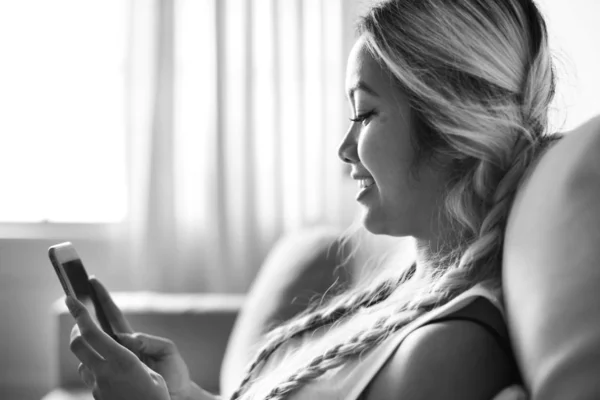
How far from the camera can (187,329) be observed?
6.49 feet

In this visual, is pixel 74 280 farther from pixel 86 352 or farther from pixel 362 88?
pixel 362 88

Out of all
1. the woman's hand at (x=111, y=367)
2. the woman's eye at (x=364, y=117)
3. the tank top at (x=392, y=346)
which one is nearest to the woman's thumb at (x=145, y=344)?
the woman's hand at (x=111, y=367)

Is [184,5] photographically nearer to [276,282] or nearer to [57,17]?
[57,17]

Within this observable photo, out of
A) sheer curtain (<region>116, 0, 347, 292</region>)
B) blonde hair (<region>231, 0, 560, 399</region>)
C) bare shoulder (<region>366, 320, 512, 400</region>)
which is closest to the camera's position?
bare shoulder (<region>366, 320, 512, 400</region>)

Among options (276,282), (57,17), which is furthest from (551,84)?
(57,17)

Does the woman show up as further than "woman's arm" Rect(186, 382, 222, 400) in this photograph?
No

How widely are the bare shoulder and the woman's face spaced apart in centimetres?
22

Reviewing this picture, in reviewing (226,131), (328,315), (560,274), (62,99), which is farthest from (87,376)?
(62,99)

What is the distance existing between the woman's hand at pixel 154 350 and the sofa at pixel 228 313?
18.8 inches

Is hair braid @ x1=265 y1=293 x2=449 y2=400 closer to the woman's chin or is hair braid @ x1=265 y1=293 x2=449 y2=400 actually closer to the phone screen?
the woman's chin

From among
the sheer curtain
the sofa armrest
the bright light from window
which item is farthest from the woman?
the bright light from window

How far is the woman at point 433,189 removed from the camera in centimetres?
79

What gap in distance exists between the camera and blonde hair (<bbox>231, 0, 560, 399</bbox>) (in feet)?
2.87

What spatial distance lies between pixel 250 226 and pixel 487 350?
6.51 ft
